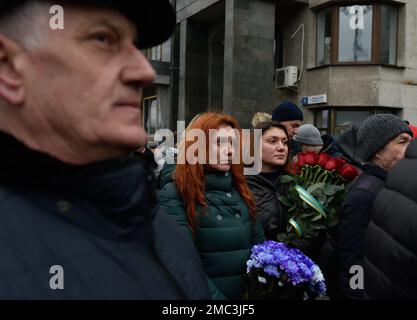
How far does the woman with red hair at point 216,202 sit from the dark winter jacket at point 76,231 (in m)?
1.36

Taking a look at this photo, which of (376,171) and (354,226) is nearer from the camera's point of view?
(354,226)

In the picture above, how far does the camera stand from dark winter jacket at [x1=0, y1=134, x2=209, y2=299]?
0.85 metres

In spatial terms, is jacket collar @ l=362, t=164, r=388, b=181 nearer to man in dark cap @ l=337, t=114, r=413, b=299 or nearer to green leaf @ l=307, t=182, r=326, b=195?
man in dark cap @ l=337, t=114, r=413, b=299

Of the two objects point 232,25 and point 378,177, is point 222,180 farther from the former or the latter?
point 232,25

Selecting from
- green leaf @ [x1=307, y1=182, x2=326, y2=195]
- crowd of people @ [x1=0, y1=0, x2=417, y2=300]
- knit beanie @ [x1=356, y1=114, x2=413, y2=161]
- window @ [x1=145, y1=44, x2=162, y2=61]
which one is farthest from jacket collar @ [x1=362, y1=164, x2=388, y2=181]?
window @ [x1=145, y1=44, x2=162, y2=61]

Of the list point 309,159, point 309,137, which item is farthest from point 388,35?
point 309,159

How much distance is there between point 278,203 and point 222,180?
0.64 metres

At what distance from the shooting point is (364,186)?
262cm

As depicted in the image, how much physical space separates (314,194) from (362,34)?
12597mm

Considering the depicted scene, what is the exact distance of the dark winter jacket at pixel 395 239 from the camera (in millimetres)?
1564

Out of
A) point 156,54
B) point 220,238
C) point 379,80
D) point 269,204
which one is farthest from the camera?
point 156,54

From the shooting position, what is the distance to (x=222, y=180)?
262cm

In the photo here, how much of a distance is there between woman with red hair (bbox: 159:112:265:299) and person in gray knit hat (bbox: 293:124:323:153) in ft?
7.15

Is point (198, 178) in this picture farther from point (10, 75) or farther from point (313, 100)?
point (313, 100)
